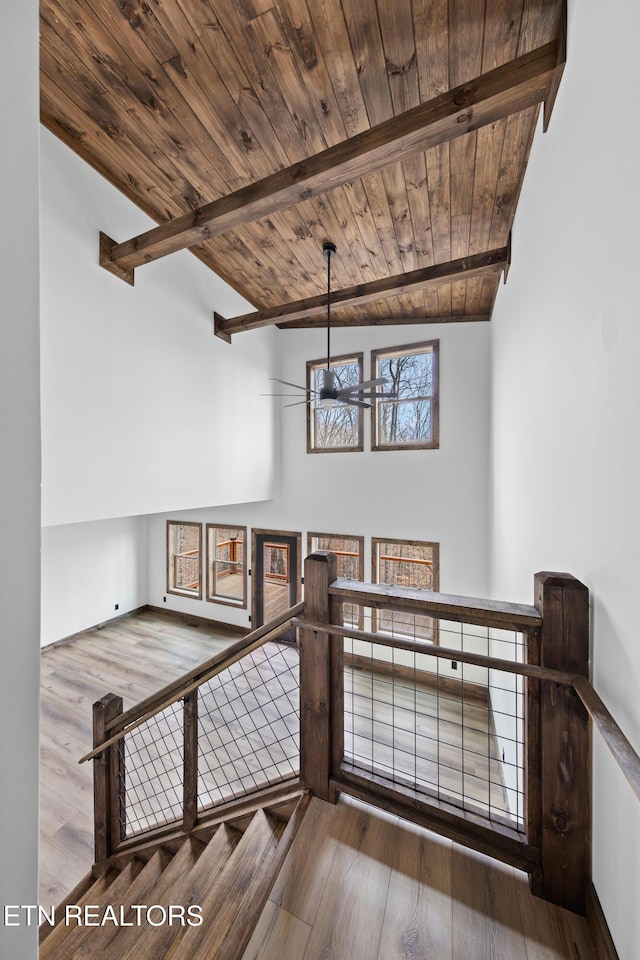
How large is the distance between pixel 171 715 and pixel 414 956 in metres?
3.61

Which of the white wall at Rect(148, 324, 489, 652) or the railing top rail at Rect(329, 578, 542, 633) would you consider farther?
the white wall at Rect(148, 324, 489, 652)

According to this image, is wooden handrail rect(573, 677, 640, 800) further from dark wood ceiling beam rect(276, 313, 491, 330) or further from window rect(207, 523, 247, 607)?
window rect(207, 523, 247, 607)

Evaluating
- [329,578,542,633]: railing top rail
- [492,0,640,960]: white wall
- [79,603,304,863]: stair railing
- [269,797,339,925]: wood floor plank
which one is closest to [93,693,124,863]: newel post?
[79,603,304,863]: stair railing

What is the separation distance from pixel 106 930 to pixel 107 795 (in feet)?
2.64

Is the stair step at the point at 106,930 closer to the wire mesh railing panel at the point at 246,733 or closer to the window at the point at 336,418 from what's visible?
the wire mesh railing panel at the point at 246,733

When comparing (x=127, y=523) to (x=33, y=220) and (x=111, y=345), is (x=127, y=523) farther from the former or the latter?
(x=33, y=220)

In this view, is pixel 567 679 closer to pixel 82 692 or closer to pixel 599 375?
pixel 599 375

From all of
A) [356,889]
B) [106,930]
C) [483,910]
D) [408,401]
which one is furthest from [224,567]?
[483,910]

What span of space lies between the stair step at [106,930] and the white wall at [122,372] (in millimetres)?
2159

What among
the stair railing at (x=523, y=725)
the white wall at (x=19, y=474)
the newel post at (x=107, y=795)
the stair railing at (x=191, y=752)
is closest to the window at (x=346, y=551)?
the stair railing at (x=191, y=752)

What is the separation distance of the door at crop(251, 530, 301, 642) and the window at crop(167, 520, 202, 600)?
1218 millimetres

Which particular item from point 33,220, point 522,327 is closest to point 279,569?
point 522,327

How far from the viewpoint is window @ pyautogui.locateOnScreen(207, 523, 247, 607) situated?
6.27 metres

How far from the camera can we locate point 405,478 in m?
5.22
